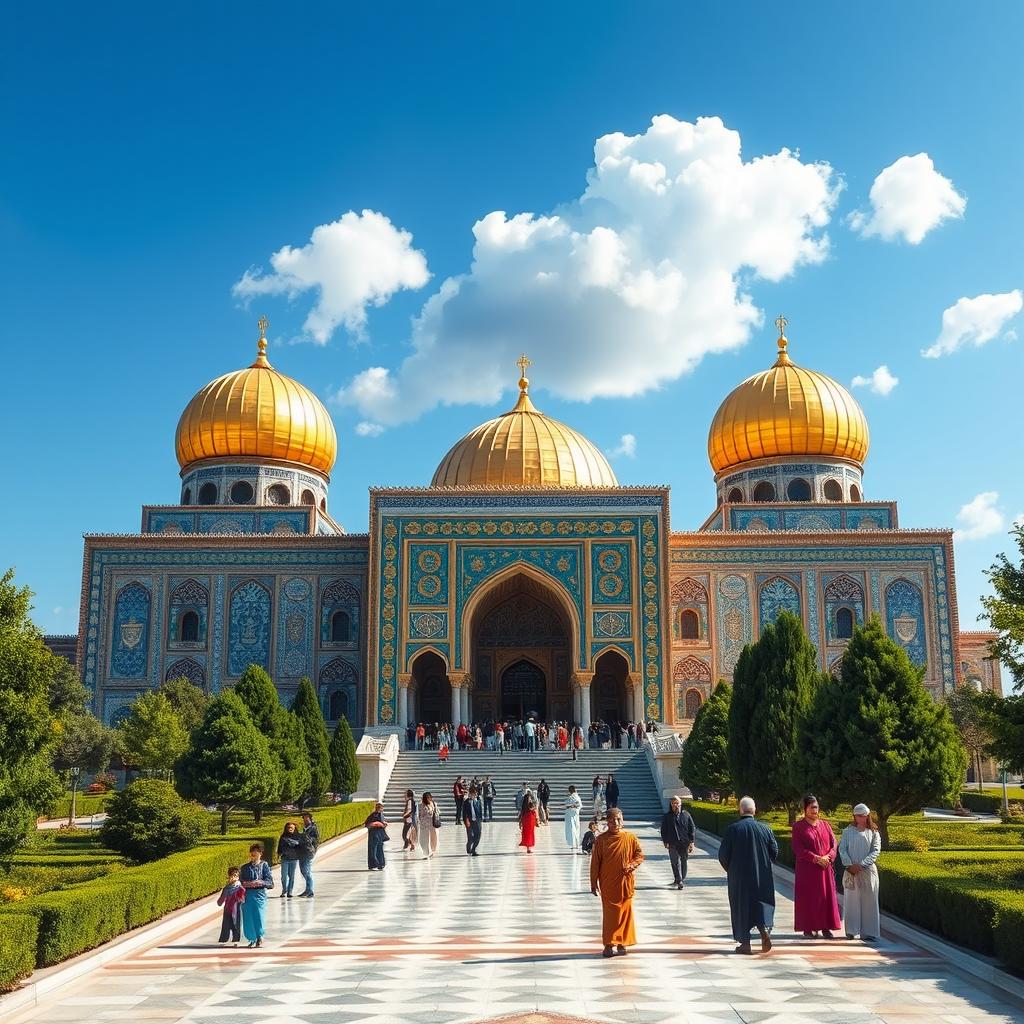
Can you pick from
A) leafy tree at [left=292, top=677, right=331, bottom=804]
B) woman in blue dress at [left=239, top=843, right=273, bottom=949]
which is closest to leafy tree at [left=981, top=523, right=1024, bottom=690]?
woman in blue dress at [left=239, top=843, right=273, bottom=949]

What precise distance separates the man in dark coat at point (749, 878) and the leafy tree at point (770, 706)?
25.7 ft

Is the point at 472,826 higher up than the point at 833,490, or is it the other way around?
the point at 833,490

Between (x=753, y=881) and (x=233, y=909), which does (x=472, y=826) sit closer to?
(x=233, y=909)

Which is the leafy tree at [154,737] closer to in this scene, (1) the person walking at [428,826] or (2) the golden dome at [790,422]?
(1) the person walking at [428,826]

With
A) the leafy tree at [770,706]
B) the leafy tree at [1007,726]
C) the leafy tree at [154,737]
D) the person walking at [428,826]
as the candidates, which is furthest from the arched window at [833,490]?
the leafy tree at [1007,726]

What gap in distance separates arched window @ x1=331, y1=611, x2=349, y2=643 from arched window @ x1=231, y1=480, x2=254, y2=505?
534 cm

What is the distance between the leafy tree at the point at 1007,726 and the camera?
9.91 m

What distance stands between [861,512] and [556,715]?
10058 mm

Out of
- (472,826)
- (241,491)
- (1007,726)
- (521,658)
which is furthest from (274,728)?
(241,491)

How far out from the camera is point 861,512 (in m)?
32.7

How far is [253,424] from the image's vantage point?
3416 centimetres

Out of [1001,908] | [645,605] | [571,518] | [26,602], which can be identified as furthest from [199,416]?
[1001,908]

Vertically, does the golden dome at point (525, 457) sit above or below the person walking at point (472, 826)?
above

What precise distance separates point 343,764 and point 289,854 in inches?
413
